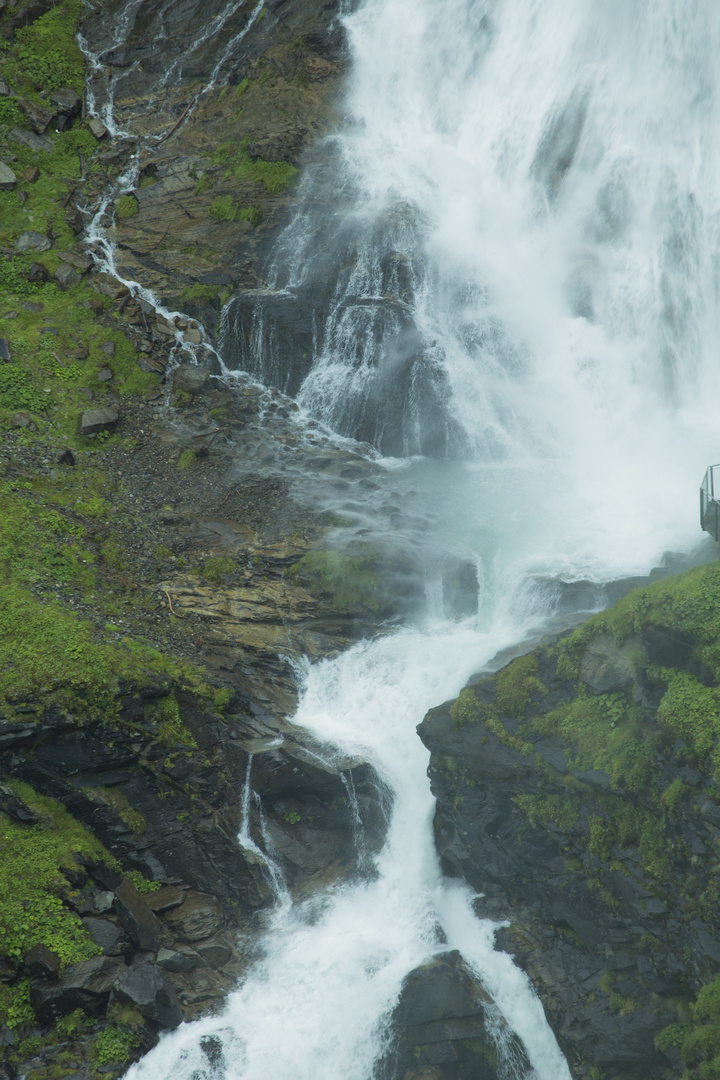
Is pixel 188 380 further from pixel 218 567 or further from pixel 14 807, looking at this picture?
pixel 14 807

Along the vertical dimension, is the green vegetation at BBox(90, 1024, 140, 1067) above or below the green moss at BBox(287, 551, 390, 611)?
below

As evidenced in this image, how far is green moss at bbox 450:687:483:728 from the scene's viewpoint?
12500 mm

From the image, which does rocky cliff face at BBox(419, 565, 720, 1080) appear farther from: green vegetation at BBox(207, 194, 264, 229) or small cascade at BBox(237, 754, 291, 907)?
green vegetation at BBox(207, 194, 264, 229)

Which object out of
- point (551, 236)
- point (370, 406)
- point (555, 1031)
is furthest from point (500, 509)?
point (555, 1031)

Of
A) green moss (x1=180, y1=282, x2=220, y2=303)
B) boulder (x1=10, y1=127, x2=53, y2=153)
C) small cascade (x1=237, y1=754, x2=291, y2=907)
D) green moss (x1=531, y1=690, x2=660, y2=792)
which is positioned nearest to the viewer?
green moss (x1=531, y1=690, x2=660, y2=792)

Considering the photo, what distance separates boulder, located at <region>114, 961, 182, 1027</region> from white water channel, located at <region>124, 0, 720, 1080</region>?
355cm

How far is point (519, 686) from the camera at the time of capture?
40.0 feet

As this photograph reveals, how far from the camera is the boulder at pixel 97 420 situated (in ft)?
64.1

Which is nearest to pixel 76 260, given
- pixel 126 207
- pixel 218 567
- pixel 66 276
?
pixel 66 276

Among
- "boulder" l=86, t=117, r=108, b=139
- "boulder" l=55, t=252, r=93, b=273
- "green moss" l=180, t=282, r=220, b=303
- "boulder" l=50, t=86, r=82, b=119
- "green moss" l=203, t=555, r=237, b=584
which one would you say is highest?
"boulder" l=50, t=86, r=82, b=119

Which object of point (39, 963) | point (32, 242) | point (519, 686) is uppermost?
point (32, 242)

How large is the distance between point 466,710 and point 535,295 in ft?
52.4

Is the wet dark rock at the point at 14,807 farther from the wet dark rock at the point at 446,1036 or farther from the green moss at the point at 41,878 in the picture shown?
the wet dark rock at the point at 446,1036

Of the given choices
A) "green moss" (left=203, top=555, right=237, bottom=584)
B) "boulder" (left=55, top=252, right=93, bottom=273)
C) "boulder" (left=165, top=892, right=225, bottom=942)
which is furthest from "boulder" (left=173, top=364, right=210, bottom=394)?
"boulder" (left=165, top=892, right=225, bottom=942)
